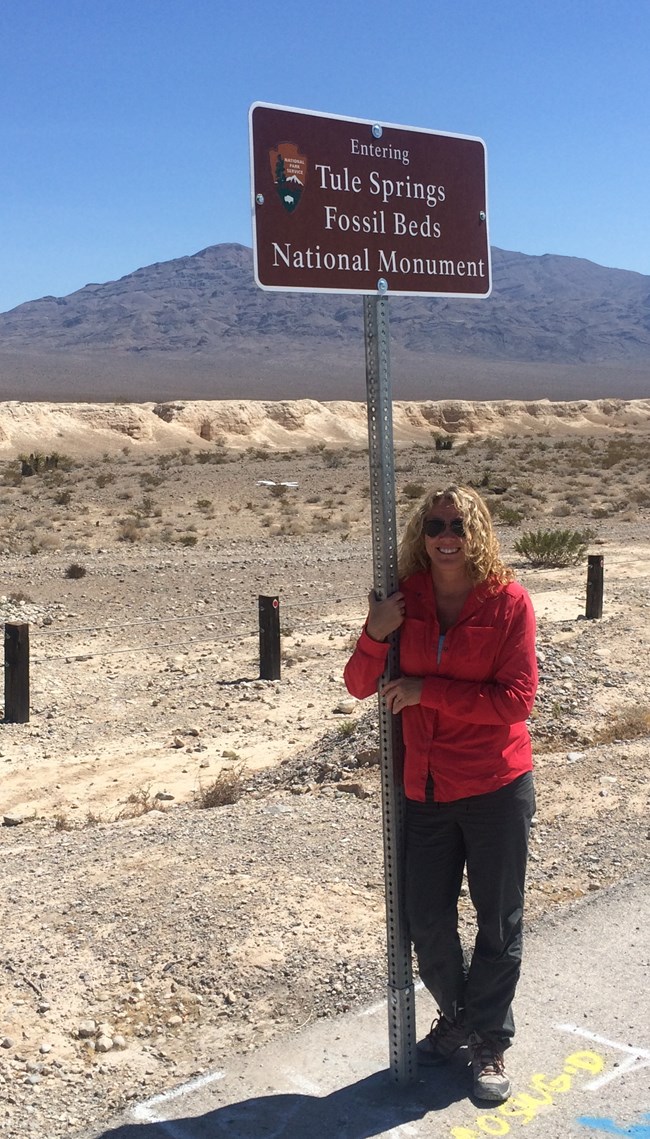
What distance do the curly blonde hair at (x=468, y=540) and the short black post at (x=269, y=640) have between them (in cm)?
698

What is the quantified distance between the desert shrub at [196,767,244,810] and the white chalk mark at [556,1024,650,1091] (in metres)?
3.02

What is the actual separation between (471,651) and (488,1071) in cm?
117

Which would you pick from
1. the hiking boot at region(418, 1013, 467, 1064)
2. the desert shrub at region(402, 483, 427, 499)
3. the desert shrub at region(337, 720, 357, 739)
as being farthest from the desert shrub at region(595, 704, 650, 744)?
the desert shrub at region(402, 483, 427, 499)

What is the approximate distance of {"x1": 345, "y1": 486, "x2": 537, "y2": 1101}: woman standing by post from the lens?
3150 millimetres

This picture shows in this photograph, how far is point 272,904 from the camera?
442 cm

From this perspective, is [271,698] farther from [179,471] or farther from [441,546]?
[179,471]

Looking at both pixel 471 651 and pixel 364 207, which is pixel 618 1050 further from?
pixel 364 207

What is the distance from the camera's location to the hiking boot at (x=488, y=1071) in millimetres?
3260

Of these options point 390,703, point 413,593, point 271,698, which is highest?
point 413,593

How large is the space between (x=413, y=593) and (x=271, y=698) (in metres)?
6.71

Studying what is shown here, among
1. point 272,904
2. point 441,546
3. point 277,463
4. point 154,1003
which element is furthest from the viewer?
point 277,463

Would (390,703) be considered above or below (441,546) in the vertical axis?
below

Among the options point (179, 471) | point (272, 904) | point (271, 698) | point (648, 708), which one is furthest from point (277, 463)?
point (272, 904)

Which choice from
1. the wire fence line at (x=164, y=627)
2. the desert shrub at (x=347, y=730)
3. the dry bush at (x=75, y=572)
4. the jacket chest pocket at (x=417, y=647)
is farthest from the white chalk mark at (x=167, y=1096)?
the dry bush at (x=75, y=572)
